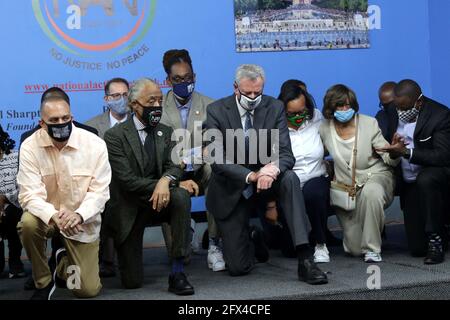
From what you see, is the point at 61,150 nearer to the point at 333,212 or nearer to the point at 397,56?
the point at 333,212

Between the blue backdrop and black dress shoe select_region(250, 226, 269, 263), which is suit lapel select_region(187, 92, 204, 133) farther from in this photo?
black dress shoe select_region(250, 226, 269, 263)

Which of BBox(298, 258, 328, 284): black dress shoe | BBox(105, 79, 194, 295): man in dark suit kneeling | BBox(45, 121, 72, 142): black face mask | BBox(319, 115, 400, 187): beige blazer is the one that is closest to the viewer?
BBox(45, 121, 72, 142): black face mask

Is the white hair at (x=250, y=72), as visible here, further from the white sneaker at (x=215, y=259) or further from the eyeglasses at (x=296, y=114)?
the white sneaker at (x=215, y=259)

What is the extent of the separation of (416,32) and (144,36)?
2.50m

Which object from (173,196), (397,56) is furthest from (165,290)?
(397,56)

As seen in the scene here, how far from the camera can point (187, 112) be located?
6293 millimetres

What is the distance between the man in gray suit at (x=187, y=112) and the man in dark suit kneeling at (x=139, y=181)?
63cm

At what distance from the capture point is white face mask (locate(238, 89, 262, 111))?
559 cm

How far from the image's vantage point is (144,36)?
6.97m

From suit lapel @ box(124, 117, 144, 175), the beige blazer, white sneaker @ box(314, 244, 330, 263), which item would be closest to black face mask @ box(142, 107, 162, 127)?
suit lapel @ box(124, 117, 144, 175)

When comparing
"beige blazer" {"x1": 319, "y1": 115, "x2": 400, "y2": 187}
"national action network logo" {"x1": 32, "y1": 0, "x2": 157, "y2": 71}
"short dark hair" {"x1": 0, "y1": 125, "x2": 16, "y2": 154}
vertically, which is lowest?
"beige blazer" {"x1": 319, "y1": 115, "x2": 400, "y2": 187}

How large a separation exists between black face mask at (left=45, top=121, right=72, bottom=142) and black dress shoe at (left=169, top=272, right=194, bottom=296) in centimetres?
106

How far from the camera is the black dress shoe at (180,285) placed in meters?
5.02

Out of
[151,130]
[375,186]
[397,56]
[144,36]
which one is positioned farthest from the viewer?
[397,56]
